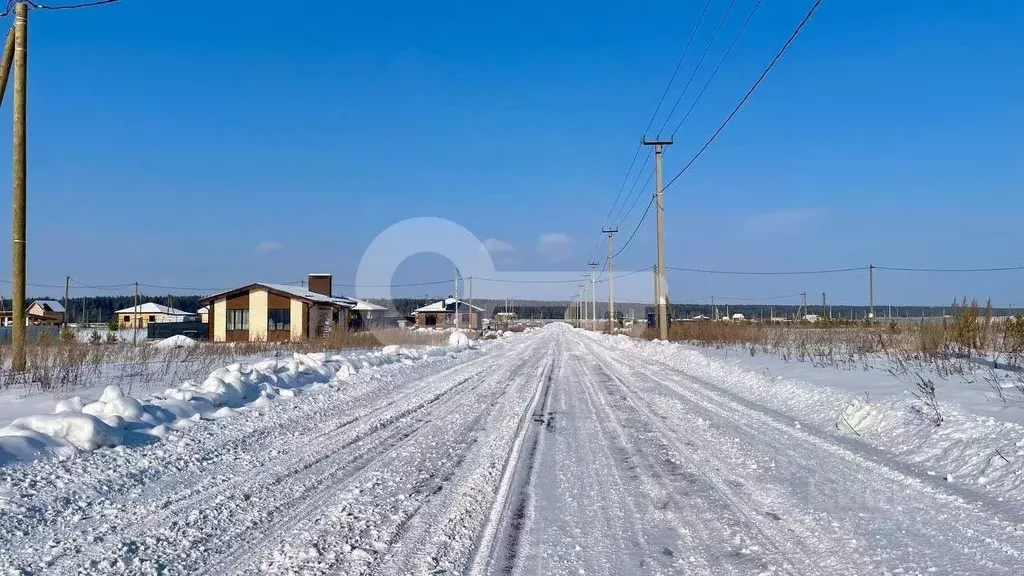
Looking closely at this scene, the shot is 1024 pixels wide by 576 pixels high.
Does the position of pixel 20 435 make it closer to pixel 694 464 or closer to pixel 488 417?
pixel 488 417

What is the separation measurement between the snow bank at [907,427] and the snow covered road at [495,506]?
323 mm

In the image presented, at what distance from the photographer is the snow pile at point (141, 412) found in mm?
6156

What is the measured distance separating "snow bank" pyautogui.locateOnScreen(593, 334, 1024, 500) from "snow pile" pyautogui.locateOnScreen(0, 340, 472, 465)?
787cm

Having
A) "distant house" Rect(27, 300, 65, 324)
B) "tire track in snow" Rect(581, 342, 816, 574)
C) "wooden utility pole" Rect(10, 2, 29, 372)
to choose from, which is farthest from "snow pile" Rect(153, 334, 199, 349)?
"distant house" Rect(27, 300, 65, 324)

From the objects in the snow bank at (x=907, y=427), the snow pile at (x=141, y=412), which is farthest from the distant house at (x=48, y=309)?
the snow bank at (x=907, y=427)

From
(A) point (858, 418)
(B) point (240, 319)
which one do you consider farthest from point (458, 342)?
(A) point (858, 418)

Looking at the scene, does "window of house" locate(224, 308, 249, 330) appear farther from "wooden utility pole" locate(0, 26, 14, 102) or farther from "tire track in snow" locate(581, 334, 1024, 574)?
"tire track in snow" locate(581, 334, 1024, 574)

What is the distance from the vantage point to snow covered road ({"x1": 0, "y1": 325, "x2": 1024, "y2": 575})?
12.8ft

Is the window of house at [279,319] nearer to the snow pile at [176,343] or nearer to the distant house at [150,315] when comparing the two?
the snow pile at [176,343]

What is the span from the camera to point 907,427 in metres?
7.72

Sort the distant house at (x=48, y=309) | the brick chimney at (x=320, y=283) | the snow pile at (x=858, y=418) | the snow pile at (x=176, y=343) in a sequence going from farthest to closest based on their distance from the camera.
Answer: the distant house at (x=48, y=309)
the brick chimney at (x=320, y=283)
the snow pile at (x=176, y=343)
the snow pile at (x=858, y=418)

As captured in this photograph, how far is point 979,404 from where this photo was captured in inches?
340

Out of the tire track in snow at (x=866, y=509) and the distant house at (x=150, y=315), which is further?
the distant house at (x=150, y=315)

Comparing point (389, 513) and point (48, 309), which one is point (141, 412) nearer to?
point (389, 513)
